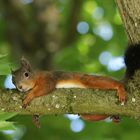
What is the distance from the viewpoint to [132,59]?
4.60 meters

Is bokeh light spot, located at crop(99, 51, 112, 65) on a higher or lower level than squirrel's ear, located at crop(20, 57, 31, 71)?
higher

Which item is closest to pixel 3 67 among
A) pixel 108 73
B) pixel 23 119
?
pixel 23 119

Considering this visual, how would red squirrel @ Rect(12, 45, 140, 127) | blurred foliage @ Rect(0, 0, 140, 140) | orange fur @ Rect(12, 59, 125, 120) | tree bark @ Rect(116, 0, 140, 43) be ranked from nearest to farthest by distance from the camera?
tree bark @ Rect(116, 0, 140, 43) < red squirrel @ Rect(12, 45, 140, 127) < orange fur @ Rect(12, 59, 125, 120) < blurred foliage @ Rect(0, 0, 140, 140)

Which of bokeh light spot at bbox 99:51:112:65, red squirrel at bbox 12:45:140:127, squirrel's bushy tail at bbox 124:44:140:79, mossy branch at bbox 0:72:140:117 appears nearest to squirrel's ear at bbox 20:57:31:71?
red squirrel at bbox 12:45:140:127

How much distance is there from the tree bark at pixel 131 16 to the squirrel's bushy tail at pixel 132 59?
0.32ft

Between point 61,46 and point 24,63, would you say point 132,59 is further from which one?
point 61,46

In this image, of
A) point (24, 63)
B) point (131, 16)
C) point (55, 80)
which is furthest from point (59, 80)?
point (131, 16)

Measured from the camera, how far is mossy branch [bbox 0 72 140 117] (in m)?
3.66

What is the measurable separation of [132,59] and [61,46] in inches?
142

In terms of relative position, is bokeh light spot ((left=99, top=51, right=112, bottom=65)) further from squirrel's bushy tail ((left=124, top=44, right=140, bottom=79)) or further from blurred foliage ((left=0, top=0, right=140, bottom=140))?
squirrel's bushy tail ((left=124, top=44, right=140, bottom=79))

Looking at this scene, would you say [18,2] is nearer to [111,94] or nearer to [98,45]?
[98,45]

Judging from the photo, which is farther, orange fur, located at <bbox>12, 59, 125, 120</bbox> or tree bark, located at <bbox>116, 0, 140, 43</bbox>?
orange fur, located at <bbox>12, 59, 125, 120</bbox>

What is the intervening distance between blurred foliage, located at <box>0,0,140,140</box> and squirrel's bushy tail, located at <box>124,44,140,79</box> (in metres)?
1.87

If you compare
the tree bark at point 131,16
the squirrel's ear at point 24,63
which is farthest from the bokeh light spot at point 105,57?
the tree bark at point 131,16
